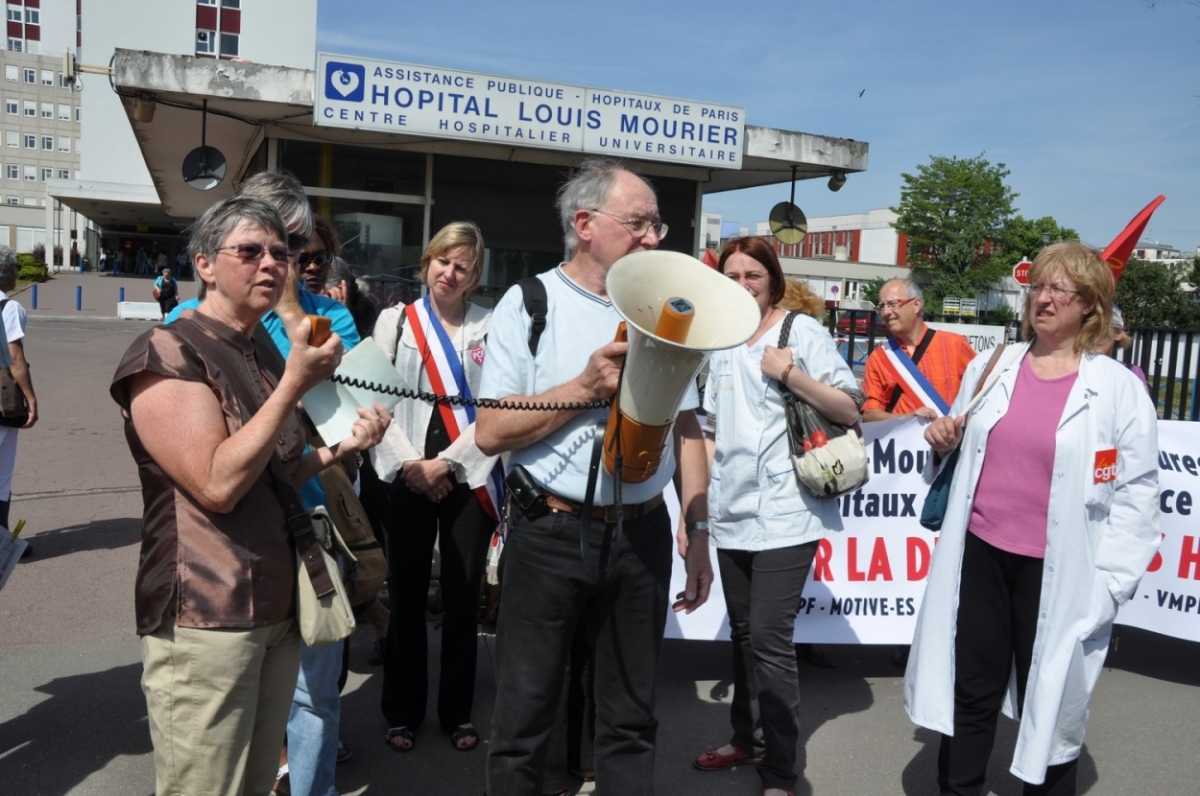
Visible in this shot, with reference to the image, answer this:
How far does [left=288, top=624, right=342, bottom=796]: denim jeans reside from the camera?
2990 mm

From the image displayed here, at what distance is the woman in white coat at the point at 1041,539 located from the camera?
3.26 meters

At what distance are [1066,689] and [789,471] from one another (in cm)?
118

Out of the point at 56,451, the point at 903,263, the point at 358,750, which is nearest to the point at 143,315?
the point at 56,451

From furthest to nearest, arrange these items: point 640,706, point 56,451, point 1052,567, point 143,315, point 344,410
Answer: point 143,315, point 56,451, point 1052,567, point 640,706, point 344,410

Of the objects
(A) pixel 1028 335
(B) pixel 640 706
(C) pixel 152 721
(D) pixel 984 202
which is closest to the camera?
(C) pixel 152 721

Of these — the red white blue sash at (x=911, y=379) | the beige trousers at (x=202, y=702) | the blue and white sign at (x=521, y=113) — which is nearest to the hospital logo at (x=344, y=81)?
the blue and white sign at (x=521, y=113)

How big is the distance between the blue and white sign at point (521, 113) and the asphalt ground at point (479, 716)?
4117 mm

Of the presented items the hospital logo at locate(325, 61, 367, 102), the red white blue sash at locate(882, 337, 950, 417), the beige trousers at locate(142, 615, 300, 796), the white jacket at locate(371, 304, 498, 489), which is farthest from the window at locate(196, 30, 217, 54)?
the beige trousers at locate(142, 615, 300, 796)

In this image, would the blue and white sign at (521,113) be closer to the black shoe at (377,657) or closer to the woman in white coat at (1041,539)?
the black shoe at (377,657)

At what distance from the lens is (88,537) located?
693cm

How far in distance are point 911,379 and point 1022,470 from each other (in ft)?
7.56

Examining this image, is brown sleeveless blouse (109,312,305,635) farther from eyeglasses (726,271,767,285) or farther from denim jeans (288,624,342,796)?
eyeglasses (726,271,767,285)

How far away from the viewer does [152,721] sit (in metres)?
2.36

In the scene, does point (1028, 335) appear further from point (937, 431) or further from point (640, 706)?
point (640, 706)
